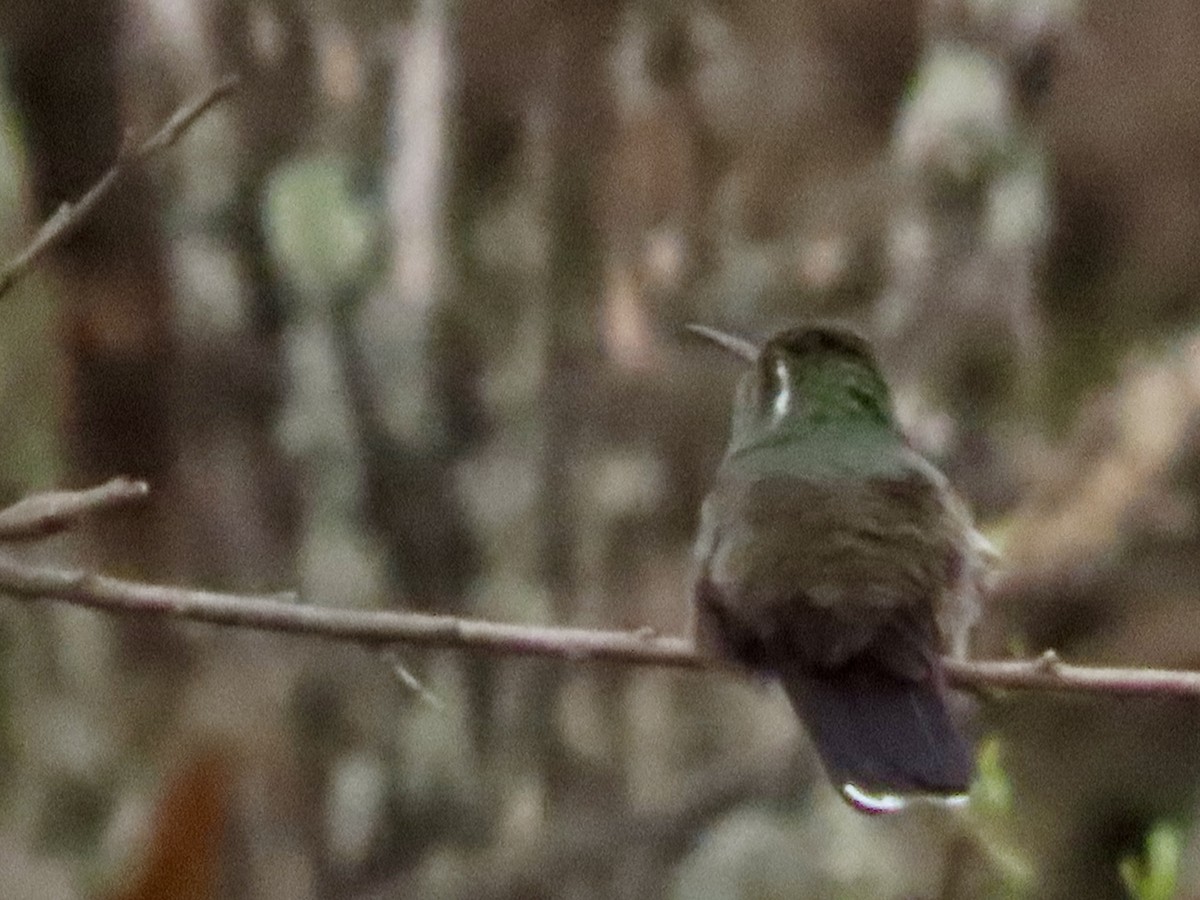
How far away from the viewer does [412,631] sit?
901mm

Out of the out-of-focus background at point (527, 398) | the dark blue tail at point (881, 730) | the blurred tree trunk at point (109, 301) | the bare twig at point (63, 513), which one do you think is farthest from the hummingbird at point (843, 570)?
the blurred tree trunk at point (109, 301)

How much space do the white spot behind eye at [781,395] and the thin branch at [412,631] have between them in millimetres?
346

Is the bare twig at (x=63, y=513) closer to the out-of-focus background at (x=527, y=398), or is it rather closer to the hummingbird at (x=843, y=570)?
the hummingbird at (x=843, y=570)

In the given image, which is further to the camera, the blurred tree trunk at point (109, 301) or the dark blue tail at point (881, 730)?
the blurred tree trunk at point (109, 301)

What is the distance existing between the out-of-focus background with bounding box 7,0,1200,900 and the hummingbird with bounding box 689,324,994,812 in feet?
2.51

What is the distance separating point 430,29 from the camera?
6.99 ft

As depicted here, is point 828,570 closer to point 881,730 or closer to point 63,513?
point 881,730

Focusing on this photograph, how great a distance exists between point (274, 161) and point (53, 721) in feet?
2.14

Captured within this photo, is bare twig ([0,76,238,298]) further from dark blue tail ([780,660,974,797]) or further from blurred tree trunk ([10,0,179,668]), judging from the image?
blurred tree trunk ([10,0,179,668])

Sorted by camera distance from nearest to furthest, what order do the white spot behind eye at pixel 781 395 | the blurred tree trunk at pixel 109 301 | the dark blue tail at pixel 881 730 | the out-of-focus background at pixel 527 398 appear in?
the dark blue tail at pixel 881 730, the white spot behind eye at pixel 781 395, the blurred tree trunk at pixel 109 301, the out-of-focus background at pixel 527 398

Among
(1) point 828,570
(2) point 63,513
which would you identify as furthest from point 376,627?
(1) point 828,570

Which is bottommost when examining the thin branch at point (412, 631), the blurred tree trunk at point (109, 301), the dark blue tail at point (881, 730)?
the dark blue tail at point (881, 730)

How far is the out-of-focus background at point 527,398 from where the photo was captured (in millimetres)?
2090

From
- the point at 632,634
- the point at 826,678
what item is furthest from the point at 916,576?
the point at 632,634
